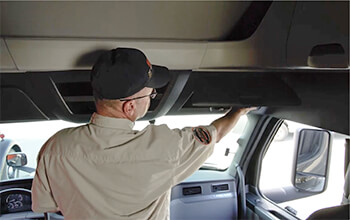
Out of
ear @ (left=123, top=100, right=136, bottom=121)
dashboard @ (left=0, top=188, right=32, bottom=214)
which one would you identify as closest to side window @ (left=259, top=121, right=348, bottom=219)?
ear @ (left=123, top=100, right=136, bottom=121)

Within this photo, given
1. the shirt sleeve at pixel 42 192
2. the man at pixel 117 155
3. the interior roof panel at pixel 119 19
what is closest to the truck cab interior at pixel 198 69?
the interior roof panel at pixel 119 19

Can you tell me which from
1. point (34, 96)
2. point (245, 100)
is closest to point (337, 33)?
point (245, 100)

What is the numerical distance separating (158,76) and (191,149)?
0.35 metres

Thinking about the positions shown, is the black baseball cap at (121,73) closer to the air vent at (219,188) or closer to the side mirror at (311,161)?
the side mirror at (311,161)

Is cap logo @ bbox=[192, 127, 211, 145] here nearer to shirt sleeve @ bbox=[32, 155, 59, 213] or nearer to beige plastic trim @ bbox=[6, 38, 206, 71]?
beige plastic trim @ bbox=[6, 38, 206, 71]

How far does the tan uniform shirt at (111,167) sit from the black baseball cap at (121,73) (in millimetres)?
140

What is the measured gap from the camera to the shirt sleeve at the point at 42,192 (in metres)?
1.27

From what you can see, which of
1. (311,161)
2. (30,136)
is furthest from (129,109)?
(311,161)

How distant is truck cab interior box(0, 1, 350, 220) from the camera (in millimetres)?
1064

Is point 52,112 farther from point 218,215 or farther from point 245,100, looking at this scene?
point 218,215

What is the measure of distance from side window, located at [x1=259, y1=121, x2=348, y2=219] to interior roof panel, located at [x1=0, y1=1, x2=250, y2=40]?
1.37m

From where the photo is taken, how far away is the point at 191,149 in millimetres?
1322

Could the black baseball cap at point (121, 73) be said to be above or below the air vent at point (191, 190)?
above

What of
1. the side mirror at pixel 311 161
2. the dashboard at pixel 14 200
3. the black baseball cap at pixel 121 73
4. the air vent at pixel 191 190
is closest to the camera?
the black baseball cap at pixel 121 73
